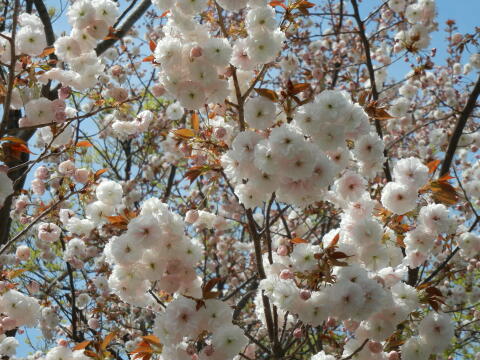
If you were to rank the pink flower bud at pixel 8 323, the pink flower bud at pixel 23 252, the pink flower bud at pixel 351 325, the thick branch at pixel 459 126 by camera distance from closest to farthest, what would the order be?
the pink flower bud at pixel 351 325, the pink flower bud at pixel 8 323, the pink flower bud at pixel 23 252, the thick branch at pixel 459 126

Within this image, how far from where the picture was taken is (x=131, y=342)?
502 centimetres

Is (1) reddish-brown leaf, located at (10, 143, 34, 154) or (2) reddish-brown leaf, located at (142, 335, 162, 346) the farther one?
(1) reddish-brown leaf, located at (10, 143, 34, 154)

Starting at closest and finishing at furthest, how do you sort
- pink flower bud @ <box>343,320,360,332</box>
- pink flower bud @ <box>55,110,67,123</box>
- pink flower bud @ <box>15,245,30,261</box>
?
1. pink flower bud @ <box>343,320,360,332</box>
2. pink flower bud @ <box>55,110,67,123</box>
3. pink flower bud @ <box>15,245,30,261</box>

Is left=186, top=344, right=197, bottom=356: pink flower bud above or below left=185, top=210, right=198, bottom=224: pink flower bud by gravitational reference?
below

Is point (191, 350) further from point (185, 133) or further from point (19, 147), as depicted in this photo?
point (19, 147)

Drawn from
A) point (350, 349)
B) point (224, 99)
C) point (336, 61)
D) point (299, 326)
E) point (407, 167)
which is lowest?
point (350, 349)

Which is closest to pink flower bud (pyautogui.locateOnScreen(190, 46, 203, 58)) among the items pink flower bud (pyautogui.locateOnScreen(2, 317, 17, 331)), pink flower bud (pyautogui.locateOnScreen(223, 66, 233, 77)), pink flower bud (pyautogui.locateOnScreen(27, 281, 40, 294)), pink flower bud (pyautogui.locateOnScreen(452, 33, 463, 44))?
pink flower bud (pyautogui.locateOnScreen(223, 66, 233, 77))

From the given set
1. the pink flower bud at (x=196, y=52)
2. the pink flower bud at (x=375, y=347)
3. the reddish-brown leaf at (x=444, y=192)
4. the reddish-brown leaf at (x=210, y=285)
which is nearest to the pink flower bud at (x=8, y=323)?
the reddish-brown leaf at (x=210, y=285)

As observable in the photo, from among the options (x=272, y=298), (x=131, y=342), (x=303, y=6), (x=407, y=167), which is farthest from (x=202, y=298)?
(x=131, y=342)

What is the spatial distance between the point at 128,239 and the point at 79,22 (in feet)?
4.36

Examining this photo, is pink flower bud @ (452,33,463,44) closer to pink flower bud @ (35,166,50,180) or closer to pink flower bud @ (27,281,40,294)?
pink flower bud @ (35,166,50,180)

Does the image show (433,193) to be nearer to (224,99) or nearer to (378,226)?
(378,226)

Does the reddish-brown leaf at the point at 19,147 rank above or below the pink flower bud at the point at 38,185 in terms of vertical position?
below

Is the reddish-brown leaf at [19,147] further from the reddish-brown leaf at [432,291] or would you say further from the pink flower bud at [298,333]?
the reddish-brown leaf at [432,291]
